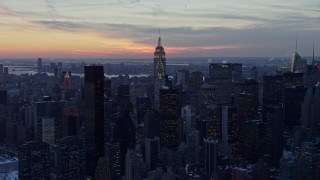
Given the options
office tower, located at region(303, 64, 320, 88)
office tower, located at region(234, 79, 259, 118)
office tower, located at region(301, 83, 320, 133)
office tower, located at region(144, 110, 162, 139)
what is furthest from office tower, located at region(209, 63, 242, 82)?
office tower, located at region(144, 110, 162, 139)

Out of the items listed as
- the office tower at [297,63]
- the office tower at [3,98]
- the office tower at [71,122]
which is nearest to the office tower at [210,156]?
the office tower at [71,122]

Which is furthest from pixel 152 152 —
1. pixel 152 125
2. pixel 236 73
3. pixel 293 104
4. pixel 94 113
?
pixel 236 73

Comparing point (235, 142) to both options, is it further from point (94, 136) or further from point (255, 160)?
point (94, 136)

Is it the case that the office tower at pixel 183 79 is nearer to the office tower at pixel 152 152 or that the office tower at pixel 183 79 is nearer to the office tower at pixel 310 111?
the office tower at pixel 310 111

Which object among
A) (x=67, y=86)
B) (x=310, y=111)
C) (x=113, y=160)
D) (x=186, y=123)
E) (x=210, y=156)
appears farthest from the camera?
(x=67, y=86)

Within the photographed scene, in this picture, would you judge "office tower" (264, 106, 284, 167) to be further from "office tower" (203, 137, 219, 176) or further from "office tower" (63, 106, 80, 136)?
"office tower" (63, 106, 80, 136)

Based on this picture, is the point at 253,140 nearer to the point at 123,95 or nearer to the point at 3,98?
the point at 123,95

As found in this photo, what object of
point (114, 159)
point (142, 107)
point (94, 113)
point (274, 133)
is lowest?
point (114, 159)
